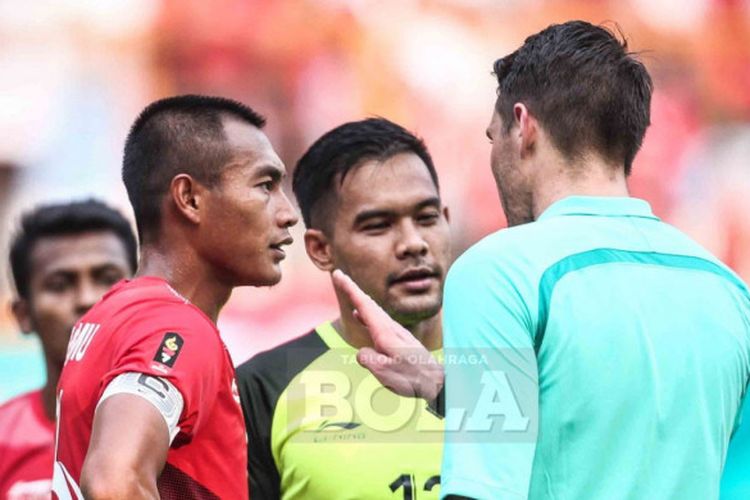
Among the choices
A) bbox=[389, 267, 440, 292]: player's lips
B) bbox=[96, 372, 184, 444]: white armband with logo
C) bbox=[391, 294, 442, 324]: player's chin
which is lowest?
bbox=[96, 372, 184, 444]: white armband with logo

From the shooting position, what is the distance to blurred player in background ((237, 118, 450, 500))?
449cm

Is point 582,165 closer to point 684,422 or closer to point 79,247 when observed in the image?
point 684,422

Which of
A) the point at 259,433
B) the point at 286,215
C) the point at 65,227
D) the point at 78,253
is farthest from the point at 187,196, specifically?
the point at 65,227

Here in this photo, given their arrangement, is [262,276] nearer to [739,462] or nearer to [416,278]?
[416,278]

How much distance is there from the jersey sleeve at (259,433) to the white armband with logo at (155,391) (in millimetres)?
1273

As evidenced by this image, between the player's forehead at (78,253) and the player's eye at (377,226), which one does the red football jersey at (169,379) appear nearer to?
the player's eye at (377,226)

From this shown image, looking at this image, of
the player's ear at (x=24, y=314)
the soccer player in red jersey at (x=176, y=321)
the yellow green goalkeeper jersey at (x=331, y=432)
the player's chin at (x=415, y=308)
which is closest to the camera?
the soccer player in red jersey at (x=176, y=321)

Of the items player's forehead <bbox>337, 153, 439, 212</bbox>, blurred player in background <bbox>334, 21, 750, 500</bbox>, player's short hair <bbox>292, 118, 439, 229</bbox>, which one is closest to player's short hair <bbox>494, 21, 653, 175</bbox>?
blurred player in background <bbox>334, 21, 750, 500</bbox>

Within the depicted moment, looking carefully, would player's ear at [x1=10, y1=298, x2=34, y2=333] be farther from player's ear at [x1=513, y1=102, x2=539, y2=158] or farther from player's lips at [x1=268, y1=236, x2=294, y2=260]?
player's ear at [x1=513, y1=102, x2=539, y2=158]

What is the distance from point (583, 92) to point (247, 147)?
1.12 metres

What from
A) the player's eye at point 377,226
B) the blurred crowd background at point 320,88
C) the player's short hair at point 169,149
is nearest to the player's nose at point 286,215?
the player's short hair at point 169,149

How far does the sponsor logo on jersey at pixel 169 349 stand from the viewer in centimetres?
335

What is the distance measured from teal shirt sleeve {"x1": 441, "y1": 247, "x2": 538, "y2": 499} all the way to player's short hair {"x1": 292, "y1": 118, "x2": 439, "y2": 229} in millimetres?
2018

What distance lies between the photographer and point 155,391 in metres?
3.28
